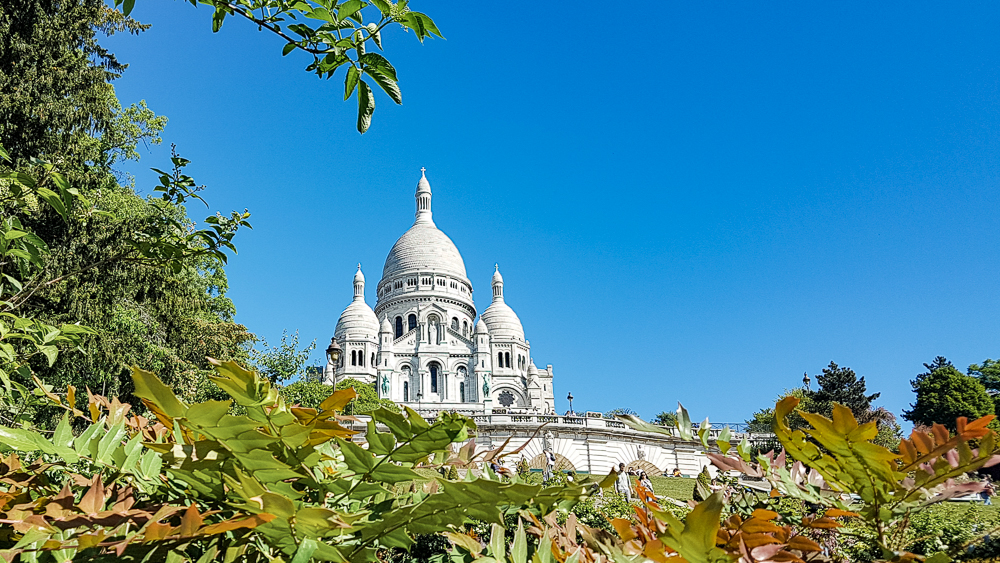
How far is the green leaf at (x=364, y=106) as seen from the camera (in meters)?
1.96

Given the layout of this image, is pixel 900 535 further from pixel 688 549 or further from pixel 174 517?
pixel 174 517

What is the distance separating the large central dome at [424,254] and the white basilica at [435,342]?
10 centimetres

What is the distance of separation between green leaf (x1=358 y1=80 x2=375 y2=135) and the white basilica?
49.4 metres

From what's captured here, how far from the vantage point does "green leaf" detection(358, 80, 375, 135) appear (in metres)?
1.96

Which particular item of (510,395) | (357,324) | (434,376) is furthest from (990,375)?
(357,324)

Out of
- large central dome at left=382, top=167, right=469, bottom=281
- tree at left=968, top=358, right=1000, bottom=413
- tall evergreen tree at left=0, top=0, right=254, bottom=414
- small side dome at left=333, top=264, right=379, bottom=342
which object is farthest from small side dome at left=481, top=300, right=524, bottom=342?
tall evergreen tree at left=0, top=0, right=254, bottom=414

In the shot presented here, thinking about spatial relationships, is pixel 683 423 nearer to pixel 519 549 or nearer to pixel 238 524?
pixel 519 549

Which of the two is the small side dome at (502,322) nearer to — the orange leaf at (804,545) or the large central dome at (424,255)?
the large central dome at (424,255)

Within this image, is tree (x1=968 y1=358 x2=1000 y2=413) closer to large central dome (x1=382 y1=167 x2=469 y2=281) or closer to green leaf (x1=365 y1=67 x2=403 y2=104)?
large central dome (x1=382 y1=167 x2=469 y2=281)

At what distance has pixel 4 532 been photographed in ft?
3.33

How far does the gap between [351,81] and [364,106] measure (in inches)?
3.2

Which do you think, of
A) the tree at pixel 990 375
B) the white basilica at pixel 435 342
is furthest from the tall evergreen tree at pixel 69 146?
the tree at pixel 990 375

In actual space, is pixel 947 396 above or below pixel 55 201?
above

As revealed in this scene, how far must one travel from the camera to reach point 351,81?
1958 millimetres
